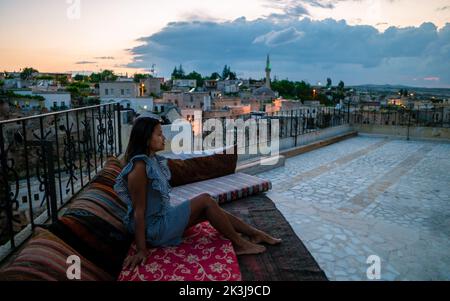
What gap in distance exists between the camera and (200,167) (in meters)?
4.75

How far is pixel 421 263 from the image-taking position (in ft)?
9.63

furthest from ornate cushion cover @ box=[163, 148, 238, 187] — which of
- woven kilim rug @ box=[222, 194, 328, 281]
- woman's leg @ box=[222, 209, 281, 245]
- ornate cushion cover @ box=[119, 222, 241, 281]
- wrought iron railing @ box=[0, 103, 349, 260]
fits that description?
ornate cushion cover @ box=[119, 222, 241, 281]

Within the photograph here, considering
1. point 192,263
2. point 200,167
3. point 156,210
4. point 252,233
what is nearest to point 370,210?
point 252,233

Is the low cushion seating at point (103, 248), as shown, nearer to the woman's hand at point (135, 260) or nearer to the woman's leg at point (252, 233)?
the woman's hand at point (135, 260)

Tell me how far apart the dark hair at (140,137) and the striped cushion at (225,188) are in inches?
60.2

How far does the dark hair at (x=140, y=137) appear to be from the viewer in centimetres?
236

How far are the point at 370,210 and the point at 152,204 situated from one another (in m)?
3.27

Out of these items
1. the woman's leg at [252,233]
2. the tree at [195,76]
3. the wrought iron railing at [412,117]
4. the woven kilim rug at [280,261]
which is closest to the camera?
the woven kilim rug at [280,261]

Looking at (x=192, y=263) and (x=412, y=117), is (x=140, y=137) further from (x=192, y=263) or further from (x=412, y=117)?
(x=412, y=117)

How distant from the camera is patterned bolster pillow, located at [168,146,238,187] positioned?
451 cm

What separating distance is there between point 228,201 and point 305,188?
170 centimetres

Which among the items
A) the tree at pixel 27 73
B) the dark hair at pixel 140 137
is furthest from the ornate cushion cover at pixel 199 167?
the tree at pixel 27 73

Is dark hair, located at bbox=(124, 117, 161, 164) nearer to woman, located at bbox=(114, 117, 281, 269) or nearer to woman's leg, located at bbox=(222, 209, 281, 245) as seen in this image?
woman, located at bbox=(114, 117, 281, 269)
